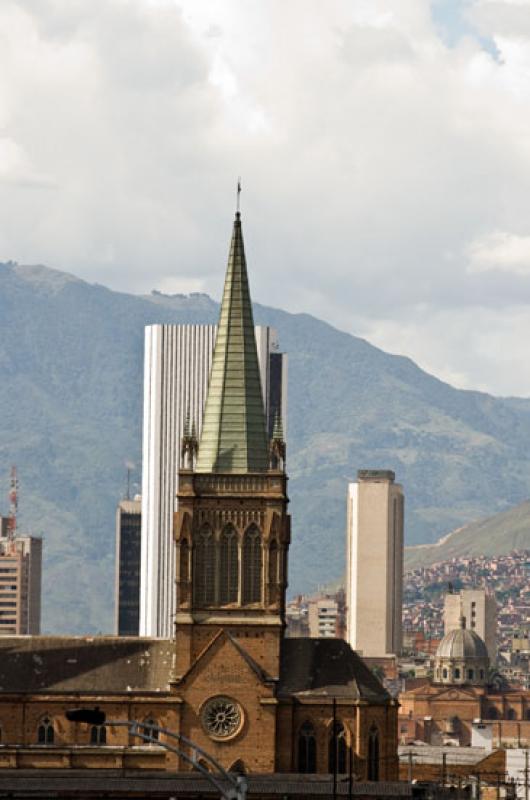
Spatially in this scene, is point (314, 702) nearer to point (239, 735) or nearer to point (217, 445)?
point (239, 735)

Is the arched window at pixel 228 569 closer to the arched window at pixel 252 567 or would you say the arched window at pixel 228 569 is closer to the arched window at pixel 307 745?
the arched window at pixel 252 567

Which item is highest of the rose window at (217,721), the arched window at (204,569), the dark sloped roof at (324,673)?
the arched window at (204,569)

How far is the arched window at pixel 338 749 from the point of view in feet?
532

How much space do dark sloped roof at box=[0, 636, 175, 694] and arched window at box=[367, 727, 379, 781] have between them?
42.2 feet

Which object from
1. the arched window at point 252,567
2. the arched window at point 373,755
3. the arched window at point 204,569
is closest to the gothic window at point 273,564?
the arched window at point 252,567

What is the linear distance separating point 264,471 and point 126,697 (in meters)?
16.2

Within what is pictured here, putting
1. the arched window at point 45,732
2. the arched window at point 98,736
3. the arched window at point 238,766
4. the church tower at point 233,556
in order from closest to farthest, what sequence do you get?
the arched window at point 238,766 < the church tower at point 233,556 < the arched window at point 45,732 < the arched window at point 98,736

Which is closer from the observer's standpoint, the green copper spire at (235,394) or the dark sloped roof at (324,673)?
the dark sloped roof at (324,673)

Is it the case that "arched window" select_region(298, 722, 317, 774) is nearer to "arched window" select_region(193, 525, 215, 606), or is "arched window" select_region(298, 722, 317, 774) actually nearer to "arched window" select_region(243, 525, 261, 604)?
"arched window" select_region(243, 525, 261, 604)

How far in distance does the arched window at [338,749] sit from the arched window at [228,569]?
32.8ft

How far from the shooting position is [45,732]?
16525 cm

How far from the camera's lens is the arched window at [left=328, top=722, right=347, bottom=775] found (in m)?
162

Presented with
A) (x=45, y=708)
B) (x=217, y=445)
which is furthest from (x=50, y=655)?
(x=217, y=445)

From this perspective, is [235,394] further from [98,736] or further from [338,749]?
[338,749]
